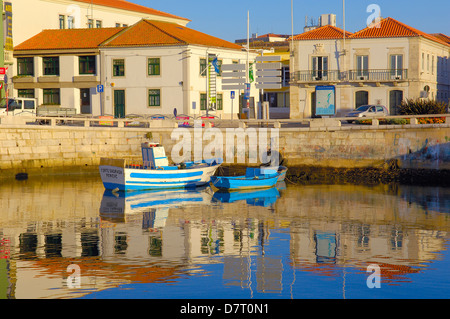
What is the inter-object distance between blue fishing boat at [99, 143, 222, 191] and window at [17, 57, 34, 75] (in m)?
26.7

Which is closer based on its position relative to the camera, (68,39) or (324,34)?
(324,34)

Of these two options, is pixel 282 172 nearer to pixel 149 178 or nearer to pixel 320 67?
pixel 149 178

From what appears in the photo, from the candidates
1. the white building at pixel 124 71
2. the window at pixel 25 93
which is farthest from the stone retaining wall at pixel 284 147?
the window at pixel 25 93

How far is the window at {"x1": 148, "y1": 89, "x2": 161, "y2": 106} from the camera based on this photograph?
189 ft

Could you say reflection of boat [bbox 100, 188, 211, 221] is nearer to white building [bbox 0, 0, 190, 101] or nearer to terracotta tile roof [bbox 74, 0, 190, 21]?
white building [bbox 0, 0, 190, 101]

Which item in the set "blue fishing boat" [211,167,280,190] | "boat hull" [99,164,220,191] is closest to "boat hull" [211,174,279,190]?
"blue fishing boat" [211,167,280,190]

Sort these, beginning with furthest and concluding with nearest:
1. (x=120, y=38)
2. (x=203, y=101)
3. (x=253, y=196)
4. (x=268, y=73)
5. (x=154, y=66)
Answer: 1. (x=120, y=38)
2. (x=203, y=101)
3. (x=154, y=66)
4. (x=268, y=73)
5. (x=253, y=196)

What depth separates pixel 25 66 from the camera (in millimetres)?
60656

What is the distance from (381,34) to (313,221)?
3559 centimetres

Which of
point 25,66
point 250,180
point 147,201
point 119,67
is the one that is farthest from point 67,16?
point 147,201

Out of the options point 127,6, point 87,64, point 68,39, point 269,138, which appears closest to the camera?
point 269,138

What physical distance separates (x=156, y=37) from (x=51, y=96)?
10.7 m

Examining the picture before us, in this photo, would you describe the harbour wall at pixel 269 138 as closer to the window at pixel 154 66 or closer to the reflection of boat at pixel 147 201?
the reflection of boat at pixel 147 201
